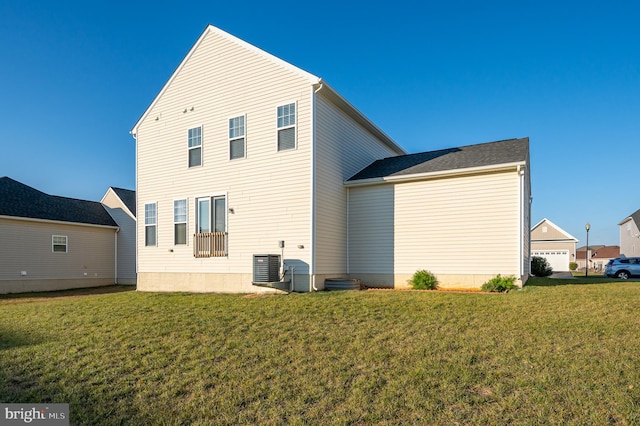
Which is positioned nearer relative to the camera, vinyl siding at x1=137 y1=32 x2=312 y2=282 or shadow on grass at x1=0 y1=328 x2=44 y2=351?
shadow on grass at x1=0 y1=328 x2=44 y2=351

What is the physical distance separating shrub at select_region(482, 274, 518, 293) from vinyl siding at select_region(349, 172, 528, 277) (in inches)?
9.8

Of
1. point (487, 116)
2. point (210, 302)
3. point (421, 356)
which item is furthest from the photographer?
point (487, 116)

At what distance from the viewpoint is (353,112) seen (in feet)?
42.7

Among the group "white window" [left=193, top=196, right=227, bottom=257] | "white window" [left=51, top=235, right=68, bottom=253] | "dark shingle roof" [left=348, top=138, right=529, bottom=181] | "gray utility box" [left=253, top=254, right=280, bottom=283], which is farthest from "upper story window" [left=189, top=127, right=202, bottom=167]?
"white window" [left=51, top=235, right=68, bottom=253]

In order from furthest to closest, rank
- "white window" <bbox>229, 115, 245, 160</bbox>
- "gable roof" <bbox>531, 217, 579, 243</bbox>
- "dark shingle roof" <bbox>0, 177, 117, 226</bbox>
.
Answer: "gable roof" <bbox>531, 217, 579, 243</bbox> → "dark shingle roof" <bbox>0, 177, 117, 226</bbox> → "white window" <bbox>229, 115, 245, 160</bbox>

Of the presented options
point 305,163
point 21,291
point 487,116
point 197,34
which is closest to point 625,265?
point 487,116

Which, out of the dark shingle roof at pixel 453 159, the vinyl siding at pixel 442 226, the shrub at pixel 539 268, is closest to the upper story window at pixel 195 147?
the dark shingle roof at pixel 453 159

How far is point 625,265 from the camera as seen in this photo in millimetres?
21438

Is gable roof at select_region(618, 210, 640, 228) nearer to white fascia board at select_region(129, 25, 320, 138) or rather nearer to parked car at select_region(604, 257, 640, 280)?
parked car at select_region(604, 257, 640, 280)

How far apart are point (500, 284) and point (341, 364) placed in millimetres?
7148

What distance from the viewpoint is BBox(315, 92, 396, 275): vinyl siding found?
37.5 ft

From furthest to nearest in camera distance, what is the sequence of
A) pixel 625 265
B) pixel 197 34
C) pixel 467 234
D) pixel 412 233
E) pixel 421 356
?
pixel 625 265
pixel 197 34
pixel 412 233
pixel 467 234
pixel 421 356

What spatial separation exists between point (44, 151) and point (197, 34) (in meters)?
14.9

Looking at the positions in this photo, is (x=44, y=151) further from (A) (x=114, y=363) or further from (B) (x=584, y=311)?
(B) (x=584, y=311)
